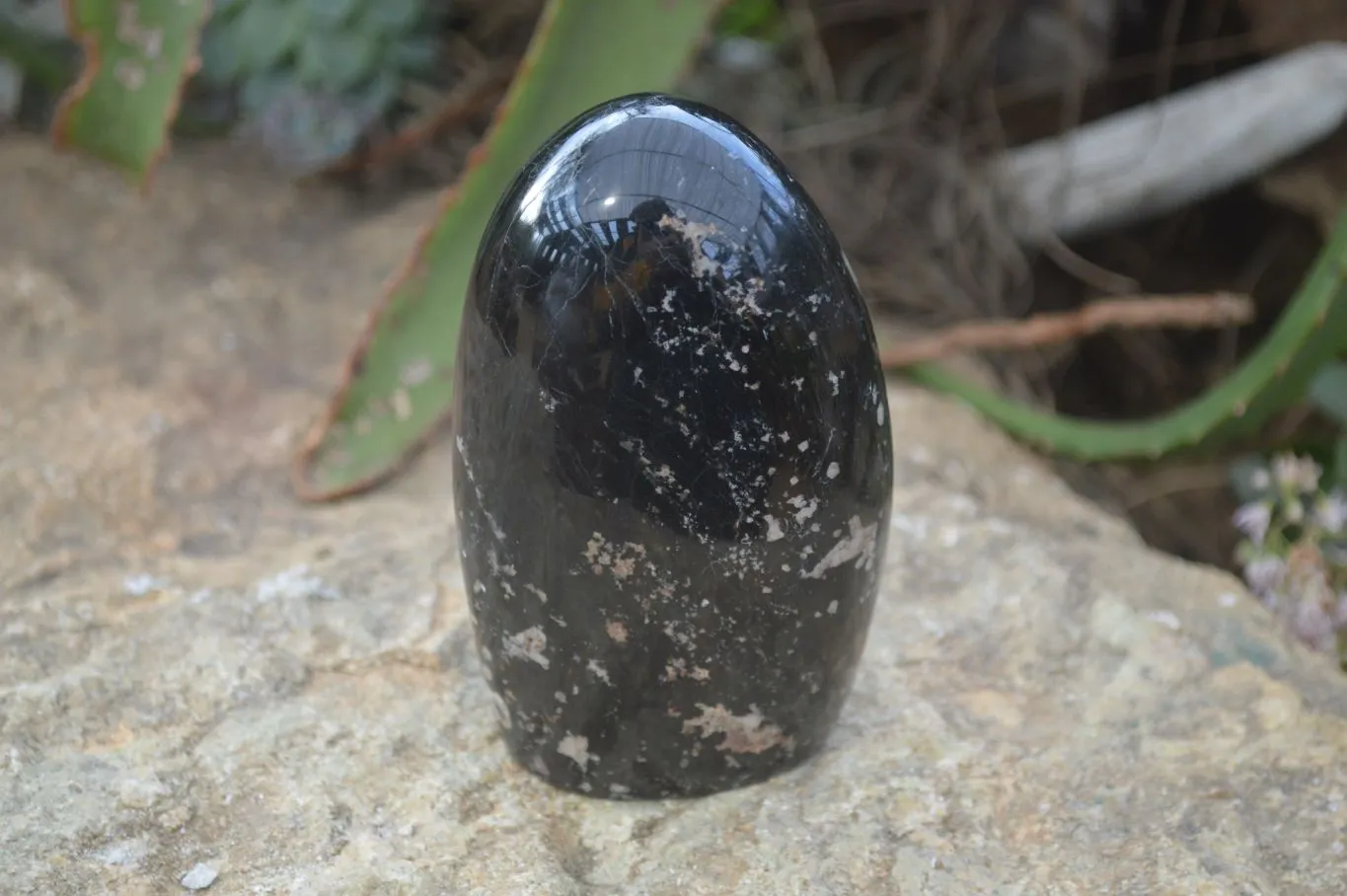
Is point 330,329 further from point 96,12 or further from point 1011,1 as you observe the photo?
point 1011,1

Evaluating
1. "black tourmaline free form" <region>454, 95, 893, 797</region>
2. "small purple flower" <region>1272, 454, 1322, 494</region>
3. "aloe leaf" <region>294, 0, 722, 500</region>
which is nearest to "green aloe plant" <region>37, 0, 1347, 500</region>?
"aloe leaf" <region>294, 0, 722, 500</region>

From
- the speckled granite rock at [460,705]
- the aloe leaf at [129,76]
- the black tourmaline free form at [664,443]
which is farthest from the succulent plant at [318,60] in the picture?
the black tourmaline free form at [664,443]

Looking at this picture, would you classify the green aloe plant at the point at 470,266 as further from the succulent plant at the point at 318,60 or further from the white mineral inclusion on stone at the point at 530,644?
the white mineral inclusion on stone at the point at 530,644

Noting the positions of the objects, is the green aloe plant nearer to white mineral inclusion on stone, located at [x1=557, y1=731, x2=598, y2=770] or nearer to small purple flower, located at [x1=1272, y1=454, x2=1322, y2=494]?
small purple flower, located at [x1=1272, y1=454, x2=1322, y2=494]

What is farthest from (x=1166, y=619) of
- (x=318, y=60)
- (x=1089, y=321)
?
(x=318, y=60)

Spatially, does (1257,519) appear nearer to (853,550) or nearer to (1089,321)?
(1089,321)
